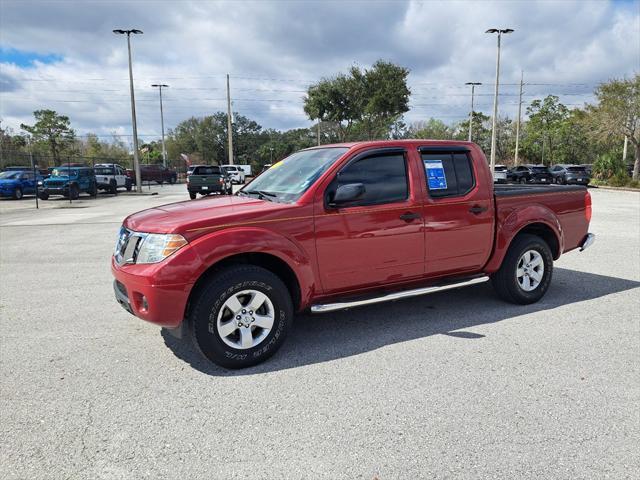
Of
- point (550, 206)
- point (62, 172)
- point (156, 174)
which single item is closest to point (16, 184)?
point (62, 172)

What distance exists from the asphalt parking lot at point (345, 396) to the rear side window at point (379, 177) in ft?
4.23

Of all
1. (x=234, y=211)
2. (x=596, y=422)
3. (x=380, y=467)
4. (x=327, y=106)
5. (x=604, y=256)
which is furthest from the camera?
(x=327, y=106)

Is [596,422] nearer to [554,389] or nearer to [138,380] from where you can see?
[554,389]

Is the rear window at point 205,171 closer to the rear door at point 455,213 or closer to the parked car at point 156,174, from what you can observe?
the rear door at point 455,213

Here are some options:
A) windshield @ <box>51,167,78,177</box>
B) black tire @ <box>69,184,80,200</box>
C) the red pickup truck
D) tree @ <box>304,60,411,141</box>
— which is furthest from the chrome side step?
tree @ <box>304,60,411,141</box>

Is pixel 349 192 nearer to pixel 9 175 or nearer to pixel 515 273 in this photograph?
pixel 515 273

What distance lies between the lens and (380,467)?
8.37 feet

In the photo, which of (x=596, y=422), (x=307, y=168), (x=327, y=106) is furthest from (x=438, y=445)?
(x=327, y=106)

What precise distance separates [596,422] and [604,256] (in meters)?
6.13

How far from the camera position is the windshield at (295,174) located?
4281mm

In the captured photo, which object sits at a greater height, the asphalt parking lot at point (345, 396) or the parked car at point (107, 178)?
the parked car at point (107, 178)

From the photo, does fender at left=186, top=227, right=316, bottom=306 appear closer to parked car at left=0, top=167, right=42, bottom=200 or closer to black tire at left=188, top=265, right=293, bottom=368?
black tire at left=188, top=265, right=293, bottom=368

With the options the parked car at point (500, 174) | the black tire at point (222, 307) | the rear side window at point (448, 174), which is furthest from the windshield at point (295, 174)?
the parked car at point (500, 174)

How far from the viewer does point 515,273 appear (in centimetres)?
519
